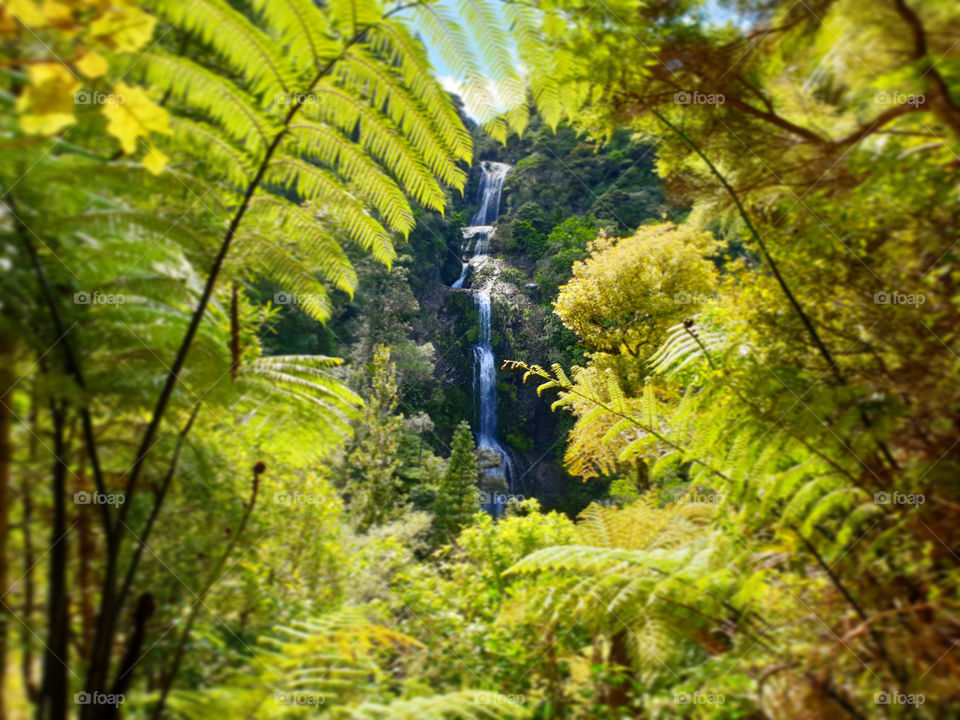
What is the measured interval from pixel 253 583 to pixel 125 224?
3.66 ft

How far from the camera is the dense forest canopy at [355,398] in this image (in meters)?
1.03

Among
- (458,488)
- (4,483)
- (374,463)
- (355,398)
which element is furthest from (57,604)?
(458,488)

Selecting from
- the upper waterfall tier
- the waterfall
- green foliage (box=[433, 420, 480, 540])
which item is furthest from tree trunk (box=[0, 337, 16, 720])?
the upper waterfall tier

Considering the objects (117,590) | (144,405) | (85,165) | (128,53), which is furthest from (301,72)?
(117,590)

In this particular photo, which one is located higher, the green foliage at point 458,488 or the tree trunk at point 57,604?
the green foliage at point 458,488

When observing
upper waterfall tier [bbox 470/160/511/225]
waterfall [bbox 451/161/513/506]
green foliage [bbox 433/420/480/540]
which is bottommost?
green foliage [bbox 433/420/480/540]

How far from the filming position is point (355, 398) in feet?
→ 6.98

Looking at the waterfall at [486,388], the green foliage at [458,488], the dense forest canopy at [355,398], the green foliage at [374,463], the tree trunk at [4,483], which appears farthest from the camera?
the waterfall at [486,388]

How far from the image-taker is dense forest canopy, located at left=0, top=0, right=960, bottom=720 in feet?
3.38

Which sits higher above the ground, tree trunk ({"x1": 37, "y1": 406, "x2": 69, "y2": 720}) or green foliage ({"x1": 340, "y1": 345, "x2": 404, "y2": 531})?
green foliage ({"x1": 340, "y1": 345, "x2": 404, "y2": 531})

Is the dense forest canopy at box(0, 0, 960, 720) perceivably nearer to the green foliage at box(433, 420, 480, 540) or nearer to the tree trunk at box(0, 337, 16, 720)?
the tree trunk at box(0, 337, 16, 720)

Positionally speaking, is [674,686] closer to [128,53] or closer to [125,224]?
[125,224]

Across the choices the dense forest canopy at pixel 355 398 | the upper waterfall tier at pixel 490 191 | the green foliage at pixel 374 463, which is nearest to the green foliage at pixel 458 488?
the green foliage at pixel 374 463

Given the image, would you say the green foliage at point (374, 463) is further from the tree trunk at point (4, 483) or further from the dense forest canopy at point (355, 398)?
the tree trunk at point (4, 483)
